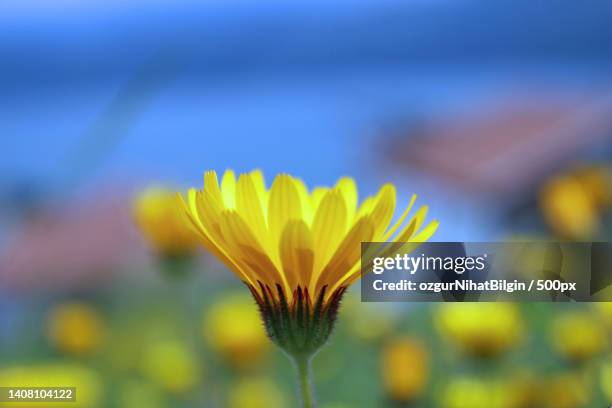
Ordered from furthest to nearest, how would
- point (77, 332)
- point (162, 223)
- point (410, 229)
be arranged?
1. point (77, 332)
2. point (162, 223)
3. point (410, 229)

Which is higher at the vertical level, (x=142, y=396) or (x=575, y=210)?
(x=575, y=210)

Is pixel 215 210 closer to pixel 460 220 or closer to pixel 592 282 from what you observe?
pixel 592 282

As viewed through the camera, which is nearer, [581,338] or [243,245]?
[243,245]

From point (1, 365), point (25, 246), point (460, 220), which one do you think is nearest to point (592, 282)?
point (1, 365)

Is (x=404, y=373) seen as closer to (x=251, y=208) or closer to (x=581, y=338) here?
(x=581, y=338)

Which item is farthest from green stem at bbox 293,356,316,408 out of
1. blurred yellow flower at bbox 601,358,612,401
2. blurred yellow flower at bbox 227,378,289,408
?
blurred yellow flower at bbox 227,378,289,408

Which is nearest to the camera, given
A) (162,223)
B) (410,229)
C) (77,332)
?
(410,229)

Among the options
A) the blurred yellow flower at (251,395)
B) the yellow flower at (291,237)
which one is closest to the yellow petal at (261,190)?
the yellow flower at (291,237)

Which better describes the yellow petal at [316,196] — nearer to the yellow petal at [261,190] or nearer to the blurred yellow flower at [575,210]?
the yellow petal at [261,190]

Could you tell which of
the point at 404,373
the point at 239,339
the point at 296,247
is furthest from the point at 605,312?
the point at 296,247
